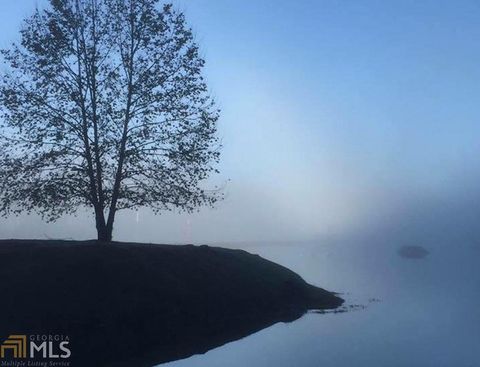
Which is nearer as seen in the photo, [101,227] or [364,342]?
[364,342]

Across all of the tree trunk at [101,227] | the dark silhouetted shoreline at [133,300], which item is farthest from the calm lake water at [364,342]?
the tree trunk at [101,227]

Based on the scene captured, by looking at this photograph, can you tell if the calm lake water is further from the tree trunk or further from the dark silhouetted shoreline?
the tree trunk

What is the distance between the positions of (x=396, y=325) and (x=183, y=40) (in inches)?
890

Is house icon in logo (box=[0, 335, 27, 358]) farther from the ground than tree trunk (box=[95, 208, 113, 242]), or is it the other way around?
tree trunk (box=[95, 208, 113, 242])

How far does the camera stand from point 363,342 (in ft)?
87.2

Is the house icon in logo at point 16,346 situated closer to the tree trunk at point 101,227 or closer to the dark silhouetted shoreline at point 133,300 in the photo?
the dark silhouetted shoreline at point 133,300

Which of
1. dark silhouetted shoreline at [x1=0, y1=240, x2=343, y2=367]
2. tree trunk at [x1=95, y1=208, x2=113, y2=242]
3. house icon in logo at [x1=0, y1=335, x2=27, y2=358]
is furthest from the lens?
tree trunk at [x1=95, y1=208, x2=113, y2=242]

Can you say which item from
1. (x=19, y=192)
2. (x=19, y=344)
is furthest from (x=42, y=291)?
(x=19, y=192)

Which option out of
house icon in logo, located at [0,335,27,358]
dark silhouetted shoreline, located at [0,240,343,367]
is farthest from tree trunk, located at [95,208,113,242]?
house icon in logo, located at [0,335,27,358]

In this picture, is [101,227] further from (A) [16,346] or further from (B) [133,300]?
(A) [16,346]

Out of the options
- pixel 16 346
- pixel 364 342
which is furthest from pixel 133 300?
pixel 364 342

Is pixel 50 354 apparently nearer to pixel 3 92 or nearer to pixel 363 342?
pixel 363 342

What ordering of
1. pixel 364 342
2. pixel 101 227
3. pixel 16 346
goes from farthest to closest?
pixel 101 227
pixel 364 342
pixel 16 346

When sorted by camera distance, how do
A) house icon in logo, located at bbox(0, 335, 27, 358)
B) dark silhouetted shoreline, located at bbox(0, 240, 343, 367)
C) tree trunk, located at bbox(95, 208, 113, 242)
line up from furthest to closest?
tree trunk, located at bbox(95, 208, 113, 242) < dark silhouetted shoreline, located at bbox(0, 240, 343, 367) < house icon in logo, located at bbox(0, 335, 27, 358)
